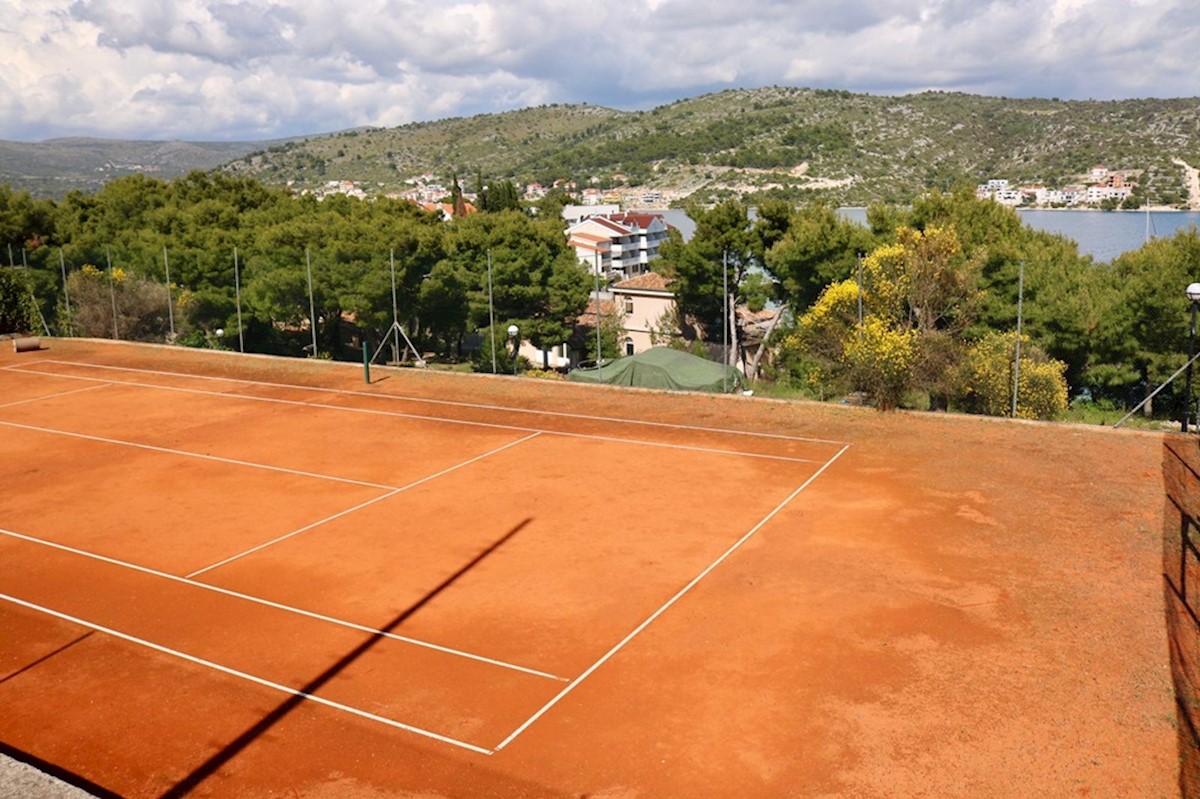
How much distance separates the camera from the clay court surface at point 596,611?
7.82 meters

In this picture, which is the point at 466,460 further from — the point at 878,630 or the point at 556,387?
the point at 878,630

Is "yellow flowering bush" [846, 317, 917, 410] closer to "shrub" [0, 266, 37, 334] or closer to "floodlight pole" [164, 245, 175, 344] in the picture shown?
"floodlight pole" [164, 245, 175, 344]

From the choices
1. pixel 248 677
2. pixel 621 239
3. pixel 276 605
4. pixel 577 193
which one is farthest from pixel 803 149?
pixel 248 677

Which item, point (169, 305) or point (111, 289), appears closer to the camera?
point (169, 305)

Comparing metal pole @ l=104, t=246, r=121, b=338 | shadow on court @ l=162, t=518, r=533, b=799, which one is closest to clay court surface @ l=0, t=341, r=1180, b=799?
shadow on court @ l=162, t=518, r=533, b=799

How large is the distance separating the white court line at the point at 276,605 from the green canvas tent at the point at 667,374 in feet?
40.9

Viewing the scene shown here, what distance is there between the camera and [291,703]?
884 centimetres

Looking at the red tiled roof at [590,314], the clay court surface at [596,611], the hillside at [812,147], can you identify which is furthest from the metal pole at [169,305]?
the hillside at [812,147]

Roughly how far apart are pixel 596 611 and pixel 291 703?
3321 mm

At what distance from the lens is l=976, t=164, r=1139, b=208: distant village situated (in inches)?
3182

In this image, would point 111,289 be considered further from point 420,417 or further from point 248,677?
point 248,677

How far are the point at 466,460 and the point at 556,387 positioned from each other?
20.3 ft

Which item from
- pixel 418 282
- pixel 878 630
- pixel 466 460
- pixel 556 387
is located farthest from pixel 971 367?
pixel 418 282

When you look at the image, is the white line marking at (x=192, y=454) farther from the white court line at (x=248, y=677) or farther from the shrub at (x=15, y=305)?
the shrub at (x=15, y=305)
